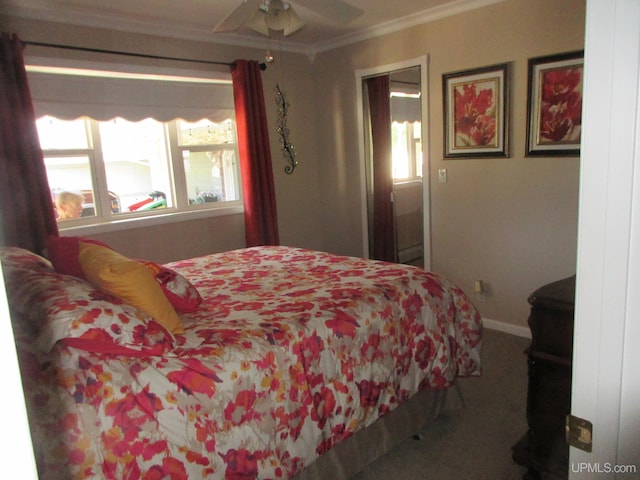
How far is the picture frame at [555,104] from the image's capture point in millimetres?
3018

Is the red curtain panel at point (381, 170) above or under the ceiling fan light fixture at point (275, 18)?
under

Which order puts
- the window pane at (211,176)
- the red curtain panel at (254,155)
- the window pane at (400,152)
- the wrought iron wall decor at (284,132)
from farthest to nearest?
A: the window pane at (400,152)
the wrought iron wall decor at (284,132)
the window pane at (211,176)
the red curtain panel at (254,155)

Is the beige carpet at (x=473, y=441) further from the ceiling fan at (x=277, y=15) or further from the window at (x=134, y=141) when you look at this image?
the window at (x=134, y=141)

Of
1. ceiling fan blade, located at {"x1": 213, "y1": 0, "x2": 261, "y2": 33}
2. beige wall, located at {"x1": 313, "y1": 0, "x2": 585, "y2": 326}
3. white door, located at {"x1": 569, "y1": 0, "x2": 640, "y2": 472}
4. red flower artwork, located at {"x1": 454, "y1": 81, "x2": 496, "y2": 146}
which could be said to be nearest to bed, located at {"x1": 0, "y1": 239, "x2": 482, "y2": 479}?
white door, located at {"x1": 569, "y1": 0, "x2": 640, "y2": 472}

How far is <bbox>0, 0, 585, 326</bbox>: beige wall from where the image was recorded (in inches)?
126

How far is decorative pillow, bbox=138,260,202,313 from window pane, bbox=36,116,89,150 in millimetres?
1953

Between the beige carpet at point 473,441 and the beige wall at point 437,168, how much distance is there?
3.36 feet

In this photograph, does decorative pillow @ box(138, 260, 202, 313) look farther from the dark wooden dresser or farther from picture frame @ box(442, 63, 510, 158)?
picture frame @ box(442, 63, 510, 158)

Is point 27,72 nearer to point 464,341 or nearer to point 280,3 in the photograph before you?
point 280,3

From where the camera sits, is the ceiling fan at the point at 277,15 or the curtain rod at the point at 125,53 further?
the curtain rod at the point at 125,53

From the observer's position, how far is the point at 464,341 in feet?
8.00

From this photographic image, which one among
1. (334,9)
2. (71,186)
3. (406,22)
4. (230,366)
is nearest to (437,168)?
(406,22)

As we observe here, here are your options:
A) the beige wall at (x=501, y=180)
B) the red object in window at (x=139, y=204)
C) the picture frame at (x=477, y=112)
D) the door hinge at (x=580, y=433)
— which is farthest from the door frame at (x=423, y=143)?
the door hinge at (x=580, y=433)

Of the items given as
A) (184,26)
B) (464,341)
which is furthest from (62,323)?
(184,26)
